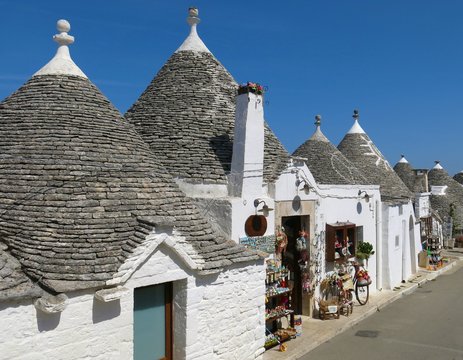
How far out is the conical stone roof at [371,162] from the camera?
18.1 metres

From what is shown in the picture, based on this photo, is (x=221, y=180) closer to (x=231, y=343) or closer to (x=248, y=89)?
(x=248, y=89)

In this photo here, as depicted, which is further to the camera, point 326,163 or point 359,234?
point 326,163

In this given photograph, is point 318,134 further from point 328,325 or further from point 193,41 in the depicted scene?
point 328,325

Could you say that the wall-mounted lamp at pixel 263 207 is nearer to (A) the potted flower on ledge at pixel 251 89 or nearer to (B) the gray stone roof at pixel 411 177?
(A) the potted flower on ledge at pixel 251 89

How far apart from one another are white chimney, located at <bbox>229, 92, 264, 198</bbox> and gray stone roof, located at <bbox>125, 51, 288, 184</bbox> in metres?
0.35

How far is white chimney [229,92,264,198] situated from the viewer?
29.8 feet

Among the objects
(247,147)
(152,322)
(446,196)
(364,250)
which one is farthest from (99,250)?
(446,196)

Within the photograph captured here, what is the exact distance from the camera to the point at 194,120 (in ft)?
34.3

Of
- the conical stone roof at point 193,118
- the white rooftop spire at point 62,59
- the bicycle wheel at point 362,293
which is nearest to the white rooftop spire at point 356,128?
the bicycle wheel at point 362,293

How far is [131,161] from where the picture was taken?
811cm

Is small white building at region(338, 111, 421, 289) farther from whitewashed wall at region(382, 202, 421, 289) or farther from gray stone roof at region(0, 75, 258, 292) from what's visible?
gray stone roof at region(0, 75, 258, 292)

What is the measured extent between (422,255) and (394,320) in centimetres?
874

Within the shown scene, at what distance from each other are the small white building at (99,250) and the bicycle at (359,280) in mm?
5426

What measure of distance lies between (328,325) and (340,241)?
2.47 meters
